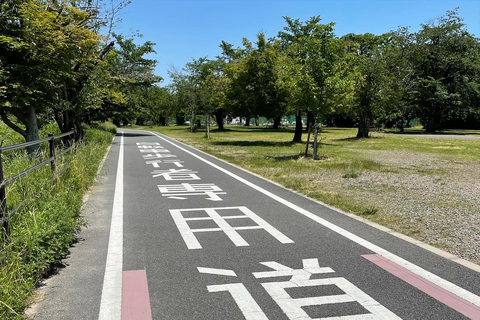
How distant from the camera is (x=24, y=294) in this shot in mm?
3154

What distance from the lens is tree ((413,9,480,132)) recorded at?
128ft

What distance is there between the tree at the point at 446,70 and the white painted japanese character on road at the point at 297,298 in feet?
131

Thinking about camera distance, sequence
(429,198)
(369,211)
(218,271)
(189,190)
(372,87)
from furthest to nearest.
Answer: (372,87), (189,190), (429,198), (369,211), (218,271)

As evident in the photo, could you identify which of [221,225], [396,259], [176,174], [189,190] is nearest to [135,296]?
[221,225]

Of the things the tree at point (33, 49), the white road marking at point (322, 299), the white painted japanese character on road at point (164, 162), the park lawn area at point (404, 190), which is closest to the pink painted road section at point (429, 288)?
the white road marking at point (322, 299)

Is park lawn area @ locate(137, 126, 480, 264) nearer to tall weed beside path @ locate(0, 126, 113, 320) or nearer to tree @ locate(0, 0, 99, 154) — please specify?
tall weed beside path @ locate(0, 126, 113, 320)

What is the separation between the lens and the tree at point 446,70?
38969 mm

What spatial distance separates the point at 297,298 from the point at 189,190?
5501mm

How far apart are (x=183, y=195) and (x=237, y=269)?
164 inches

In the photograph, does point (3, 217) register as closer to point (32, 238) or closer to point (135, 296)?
point (32, 238)

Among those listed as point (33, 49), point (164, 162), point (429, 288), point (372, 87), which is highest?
point (372, 87)

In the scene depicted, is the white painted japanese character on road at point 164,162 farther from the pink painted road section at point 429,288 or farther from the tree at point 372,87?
the tree at point 372,87

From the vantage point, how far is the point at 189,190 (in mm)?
8680

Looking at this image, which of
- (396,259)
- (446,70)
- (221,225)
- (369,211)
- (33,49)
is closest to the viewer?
(396,259)
